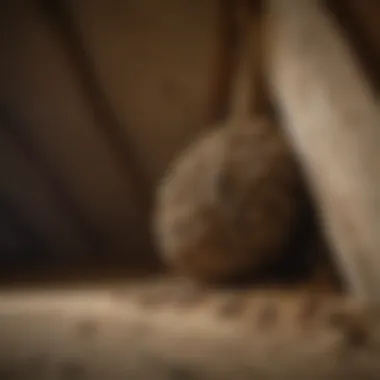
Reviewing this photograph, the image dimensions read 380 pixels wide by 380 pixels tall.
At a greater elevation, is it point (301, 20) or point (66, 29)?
point (66, 29)

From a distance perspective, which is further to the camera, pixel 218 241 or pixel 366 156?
pixel 218 241

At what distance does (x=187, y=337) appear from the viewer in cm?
71

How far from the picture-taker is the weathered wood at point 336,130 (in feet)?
2.20

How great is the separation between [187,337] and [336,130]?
Answer: 0.96 ft

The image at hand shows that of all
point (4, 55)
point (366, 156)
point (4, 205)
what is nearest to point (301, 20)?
point (366, 156)

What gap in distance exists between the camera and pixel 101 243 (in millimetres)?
1595

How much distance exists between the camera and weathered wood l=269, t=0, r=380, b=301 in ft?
2.20

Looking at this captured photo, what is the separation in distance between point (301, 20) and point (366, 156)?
263 millimetres

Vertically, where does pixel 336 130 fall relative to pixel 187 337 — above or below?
above

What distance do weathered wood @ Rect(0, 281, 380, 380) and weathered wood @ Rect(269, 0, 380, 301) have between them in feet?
0.23

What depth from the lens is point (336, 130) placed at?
73 cm

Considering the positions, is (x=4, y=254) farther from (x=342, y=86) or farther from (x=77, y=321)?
(x=342, y=86)

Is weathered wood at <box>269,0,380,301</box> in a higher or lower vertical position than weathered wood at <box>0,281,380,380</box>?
higher

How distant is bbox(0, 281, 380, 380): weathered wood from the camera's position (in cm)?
62
